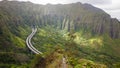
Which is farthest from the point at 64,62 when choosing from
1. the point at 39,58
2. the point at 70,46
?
the point at 70,46

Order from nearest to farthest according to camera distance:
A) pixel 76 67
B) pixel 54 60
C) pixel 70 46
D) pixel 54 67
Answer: pixel 76 67 < pixel 54 67 < pixel 54 60 < pixel 70 46

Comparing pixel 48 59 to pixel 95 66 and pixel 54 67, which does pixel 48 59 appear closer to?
pixel 54 67

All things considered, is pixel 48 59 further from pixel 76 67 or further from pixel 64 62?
pixel 76 67

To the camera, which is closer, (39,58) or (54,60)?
(54,60)

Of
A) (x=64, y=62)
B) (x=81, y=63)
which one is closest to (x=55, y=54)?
(x=64, y=62)

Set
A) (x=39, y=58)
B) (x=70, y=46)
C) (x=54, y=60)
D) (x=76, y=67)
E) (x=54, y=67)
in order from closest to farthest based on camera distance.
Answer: (x=76, y=67) → (x=54, y=67) → (x=54, y=60) → (x=39, y=58) → (x=70, y=46)

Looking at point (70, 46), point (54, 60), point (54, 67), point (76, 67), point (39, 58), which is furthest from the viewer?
point (70, 46)

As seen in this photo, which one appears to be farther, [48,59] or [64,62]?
[48,59]

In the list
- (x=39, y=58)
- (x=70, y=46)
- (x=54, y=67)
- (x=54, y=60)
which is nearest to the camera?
(x=54, y=67)

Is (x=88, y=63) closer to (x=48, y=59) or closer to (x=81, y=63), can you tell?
(x=81, y=63)
